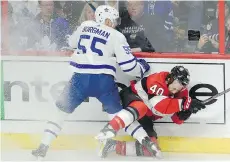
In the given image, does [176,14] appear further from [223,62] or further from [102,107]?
[102,107]

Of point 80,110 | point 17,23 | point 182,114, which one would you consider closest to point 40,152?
point 80,110

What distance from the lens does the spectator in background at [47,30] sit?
3893 millimetres

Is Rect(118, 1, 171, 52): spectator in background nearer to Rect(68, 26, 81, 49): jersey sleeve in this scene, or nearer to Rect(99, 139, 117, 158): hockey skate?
Rect(68, 26, 81, 49): jersey sleeve

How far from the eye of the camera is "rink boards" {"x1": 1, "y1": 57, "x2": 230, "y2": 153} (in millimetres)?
3633

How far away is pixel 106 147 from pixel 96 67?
496mm

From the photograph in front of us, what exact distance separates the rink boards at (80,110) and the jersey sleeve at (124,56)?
0.23 metres

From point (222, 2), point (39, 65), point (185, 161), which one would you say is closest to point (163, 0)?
point (222, 2)

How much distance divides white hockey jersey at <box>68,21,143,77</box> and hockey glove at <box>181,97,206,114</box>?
390 mm

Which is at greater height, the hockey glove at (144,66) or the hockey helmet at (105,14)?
the hockey helmet at (105,14)

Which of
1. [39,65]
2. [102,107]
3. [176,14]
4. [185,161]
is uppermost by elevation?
[176,14]

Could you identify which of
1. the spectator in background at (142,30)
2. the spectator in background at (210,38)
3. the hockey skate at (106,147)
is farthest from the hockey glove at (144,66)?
the hockey skate at (106,147)

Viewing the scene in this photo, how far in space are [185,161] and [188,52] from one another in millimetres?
807

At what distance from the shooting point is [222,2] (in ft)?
12.5

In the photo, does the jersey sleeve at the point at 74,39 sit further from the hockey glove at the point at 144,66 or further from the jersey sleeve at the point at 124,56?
the hockey glove at the point at 144,66
